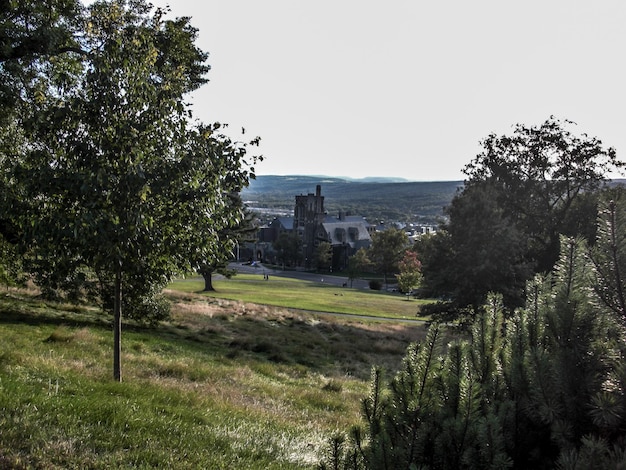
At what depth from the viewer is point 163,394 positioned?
28.8 feet

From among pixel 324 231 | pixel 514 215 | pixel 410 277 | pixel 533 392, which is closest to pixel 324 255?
pixel 324 231

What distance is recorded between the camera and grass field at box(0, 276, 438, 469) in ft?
18.7

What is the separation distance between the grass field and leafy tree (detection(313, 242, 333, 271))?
302ft

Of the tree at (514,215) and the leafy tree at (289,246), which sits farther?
the leafy tree at (289,246)

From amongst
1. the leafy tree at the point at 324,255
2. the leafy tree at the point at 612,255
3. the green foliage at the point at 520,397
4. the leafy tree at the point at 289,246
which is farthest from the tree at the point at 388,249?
the leafy tree at the point at 612,255

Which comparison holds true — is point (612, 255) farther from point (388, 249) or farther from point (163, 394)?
point (388, 249)

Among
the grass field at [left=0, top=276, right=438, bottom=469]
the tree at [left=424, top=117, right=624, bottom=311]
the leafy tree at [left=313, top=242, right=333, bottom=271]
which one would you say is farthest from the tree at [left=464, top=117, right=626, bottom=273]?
the leafy tree at [left=313, top=242, right=333, bottom=271]

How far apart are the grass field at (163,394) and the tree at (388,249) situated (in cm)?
7447

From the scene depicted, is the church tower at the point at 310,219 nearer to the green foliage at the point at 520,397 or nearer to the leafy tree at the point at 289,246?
the leafy tree at the point at 289,246

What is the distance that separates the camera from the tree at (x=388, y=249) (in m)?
98.6

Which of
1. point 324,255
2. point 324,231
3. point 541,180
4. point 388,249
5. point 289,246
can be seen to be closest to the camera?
point 541,180

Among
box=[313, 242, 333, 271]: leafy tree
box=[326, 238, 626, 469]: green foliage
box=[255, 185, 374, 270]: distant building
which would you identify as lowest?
box=[313, 242, 333, 271]: leafy tree

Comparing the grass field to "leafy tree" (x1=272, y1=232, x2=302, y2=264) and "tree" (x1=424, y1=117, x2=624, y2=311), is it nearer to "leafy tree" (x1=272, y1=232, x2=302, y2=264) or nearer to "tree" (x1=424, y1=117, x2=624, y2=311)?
"tree" (x1=424, y1=117, x2=624, y2=311)

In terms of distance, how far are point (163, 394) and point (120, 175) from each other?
4.02m
